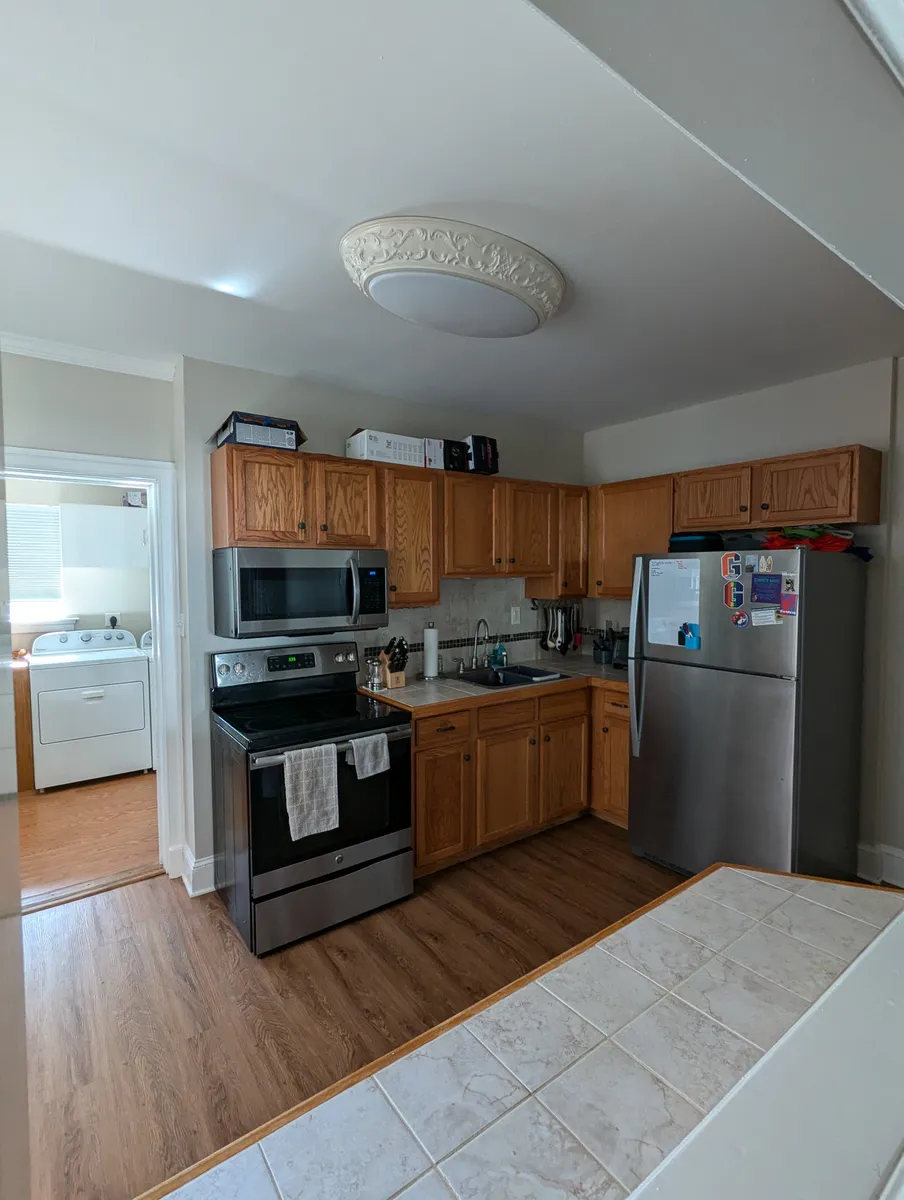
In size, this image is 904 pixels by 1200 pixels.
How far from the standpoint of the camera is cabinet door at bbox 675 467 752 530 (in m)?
3.07

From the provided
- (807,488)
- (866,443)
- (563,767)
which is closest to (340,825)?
(563,767)

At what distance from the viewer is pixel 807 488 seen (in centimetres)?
283

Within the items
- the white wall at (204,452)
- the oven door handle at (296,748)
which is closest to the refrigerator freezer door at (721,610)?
the oven door handle at (296,748)

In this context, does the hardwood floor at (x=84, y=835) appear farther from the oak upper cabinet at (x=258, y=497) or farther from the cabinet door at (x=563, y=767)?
the cabinet door at (x=563, y=767)

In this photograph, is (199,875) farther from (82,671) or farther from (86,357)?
(86,357)

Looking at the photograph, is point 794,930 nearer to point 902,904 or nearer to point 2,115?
point 902,904

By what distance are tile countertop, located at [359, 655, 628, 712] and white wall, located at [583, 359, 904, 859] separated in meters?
1.19

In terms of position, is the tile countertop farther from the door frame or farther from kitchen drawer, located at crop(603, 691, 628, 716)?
the door frame

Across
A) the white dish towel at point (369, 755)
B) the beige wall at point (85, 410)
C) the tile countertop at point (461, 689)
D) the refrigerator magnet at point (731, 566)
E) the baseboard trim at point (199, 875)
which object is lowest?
the baseboard trim at point (199, 875)

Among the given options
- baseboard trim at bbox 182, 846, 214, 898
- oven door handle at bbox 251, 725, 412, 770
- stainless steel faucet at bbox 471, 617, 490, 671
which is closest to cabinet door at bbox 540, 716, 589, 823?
stainless steel faucet at bbox 471, 617, 490, 671

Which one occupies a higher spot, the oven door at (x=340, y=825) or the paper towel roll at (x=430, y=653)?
the paper towel roll at (x=430, y=653)

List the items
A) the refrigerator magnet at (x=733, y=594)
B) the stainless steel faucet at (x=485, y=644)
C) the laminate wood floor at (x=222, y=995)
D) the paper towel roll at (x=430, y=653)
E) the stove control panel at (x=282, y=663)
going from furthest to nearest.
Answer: the stainless steel faucet at (x=485, y=644) < the paper towel roll at (x=430, y=653) < the stove control panel at (x=282, y=663) < the refrigerator magnet at (x=733, y=594) < the laminate wood floor at (x=222, y=995)

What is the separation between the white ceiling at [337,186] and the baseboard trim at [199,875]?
2.35 m

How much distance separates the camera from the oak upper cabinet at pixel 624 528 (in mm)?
3473
